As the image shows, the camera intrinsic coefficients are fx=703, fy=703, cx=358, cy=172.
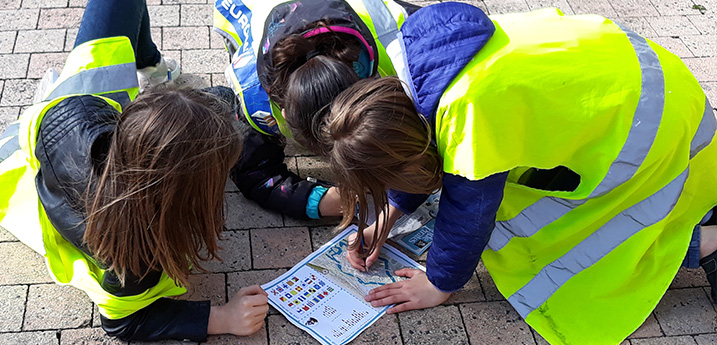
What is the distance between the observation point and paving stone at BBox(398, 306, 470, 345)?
6.88ft

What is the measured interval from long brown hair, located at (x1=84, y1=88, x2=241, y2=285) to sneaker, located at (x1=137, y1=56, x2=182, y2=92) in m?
1.14

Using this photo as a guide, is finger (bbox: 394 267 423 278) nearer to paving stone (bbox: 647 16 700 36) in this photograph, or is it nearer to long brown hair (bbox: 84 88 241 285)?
long brown hair (bbox: 84 88 241 285)

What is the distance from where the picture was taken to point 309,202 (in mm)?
2393

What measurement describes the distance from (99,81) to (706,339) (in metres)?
2.03

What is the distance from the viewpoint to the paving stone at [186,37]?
3168 mm

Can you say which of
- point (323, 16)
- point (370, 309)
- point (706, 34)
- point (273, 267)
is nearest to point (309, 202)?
point (273, 267)

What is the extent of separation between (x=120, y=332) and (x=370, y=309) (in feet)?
2.39

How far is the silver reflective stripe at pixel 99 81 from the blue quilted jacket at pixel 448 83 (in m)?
0.94

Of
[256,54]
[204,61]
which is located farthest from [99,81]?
[204,61]

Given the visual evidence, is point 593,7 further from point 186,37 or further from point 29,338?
point 29,338

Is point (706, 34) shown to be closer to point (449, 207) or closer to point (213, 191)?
point (449, 207)

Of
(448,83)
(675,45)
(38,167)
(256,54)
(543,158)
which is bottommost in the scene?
(675,45)

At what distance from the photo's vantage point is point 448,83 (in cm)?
170

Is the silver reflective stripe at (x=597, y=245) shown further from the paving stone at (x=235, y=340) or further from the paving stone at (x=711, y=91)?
the paving stone at (x=711, y=91)
